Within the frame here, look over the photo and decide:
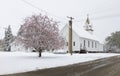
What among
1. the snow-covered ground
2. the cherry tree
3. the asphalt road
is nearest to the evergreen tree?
the cherry tree

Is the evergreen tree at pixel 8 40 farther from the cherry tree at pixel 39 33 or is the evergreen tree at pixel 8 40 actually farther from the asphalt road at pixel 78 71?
the asphalt road at pixel 78 71

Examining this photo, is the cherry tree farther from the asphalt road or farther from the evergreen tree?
the evergreen tree

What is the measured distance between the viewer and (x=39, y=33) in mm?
32219

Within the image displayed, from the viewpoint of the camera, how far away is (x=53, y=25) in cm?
3419

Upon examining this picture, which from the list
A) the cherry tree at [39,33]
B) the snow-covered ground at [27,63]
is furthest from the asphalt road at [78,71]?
the cherry tree at [39,33]

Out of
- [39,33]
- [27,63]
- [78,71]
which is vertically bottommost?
[78,71]

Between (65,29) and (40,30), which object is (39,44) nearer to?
(40,30)

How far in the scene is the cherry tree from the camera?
1259 inches

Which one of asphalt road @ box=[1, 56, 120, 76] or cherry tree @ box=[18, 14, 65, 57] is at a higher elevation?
cherry tree @ box=[18, 14, 65, 57]

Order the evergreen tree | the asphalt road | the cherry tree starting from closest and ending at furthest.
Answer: the asphalt road
the cherry tree
the evergreen tree

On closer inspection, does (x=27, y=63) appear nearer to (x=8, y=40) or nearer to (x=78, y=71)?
(x=78, y=71)

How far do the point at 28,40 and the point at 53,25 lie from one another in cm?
436

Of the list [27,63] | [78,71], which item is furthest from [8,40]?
[78,71]

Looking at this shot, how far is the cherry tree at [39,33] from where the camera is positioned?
105ft
